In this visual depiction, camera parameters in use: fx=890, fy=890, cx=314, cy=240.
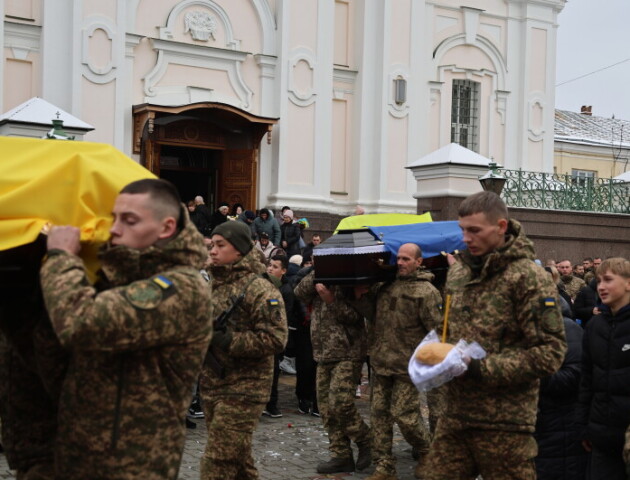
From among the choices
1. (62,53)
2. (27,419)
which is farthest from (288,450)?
(62,53)

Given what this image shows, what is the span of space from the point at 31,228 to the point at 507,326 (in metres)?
2.44

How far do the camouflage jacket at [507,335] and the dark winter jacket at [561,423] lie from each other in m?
1.35

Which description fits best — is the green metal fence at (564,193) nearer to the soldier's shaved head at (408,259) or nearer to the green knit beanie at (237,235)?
the soldier's shaved head at (408,259)

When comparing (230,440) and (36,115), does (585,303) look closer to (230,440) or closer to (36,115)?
(230,440)

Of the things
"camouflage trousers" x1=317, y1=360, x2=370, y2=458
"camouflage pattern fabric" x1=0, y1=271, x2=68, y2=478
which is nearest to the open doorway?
"camouflage trousers" x1=317, y1=360, x2=370, y2=458

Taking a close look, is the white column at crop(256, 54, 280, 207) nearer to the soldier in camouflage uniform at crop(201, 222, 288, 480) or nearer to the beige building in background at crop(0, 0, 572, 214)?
the beige building in background at crop(0, 0, 572, 214)

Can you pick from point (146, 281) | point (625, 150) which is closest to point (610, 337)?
point (146, 281)

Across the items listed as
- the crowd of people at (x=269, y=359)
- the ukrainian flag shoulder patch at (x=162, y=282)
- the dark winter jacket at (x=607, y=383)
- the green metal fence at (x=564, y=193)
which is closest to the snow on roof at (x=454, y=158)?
the green metal fence at (x=564, y=193)

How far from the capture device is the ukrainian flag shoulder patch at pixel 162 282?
3281mm

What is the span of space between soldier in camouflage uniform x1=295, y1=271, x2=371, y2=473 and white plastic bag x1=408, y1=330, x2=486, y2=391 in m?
3.35

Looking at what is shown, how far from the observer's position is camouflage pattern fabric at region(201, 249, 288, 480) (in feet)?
18.2

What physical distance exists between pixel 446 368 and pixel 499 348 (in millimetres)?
387

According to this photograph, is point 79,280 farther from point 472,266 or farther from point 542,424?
point 542,424

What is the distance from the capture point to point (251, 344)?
18.4 feet
